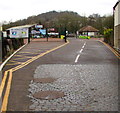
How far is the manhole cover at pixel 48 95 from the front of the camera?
22.1 ft

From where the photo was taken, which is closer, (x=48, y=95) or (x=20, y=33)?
(x=48, y=95)

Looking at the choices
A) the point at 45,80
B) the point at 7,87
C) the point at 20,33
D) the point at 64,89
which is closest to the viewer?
the point at 64,89

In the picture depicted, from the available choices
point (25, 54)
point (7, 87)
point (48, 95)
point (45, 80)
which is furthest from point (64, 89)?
point (25, 54)

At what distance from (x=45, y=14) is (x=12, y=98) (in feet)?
364

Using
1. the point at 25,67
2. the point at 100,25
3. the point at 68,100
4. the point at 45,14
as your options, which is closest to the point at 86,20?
the point at 100,25

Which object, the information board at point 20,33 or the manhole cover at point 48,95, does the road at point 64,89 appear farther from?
the information board at point 20,33

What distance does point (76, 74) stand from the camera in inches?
392

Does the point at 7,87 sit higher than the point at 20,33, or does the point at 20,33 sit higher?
the point at 20,33

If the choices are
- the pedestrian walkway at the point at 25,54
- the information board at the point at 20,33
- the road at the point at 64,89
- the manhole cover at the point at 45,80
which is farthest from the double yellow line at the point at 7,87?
the information board at the point at 20,33

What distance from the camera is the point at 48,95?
695 centimetres

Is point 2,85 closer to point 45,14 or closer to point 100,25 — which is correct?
point 100,25

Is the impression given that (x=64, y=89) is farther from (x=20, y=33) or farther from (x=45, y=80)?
(x=20, y=33)

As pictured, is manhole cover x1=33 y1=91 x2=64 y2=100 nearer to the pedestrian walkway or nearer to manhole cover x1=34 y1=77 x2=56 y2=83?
manhole cover x1=34 y1=77 x2=56 y2=83

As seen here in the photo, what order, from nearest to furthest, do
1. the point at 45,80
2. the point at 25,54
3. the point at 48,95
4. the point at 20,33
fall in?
1. the point at 48,95
2. the point at 45,80
3. the point at 25,54
4. the point at 20,33
